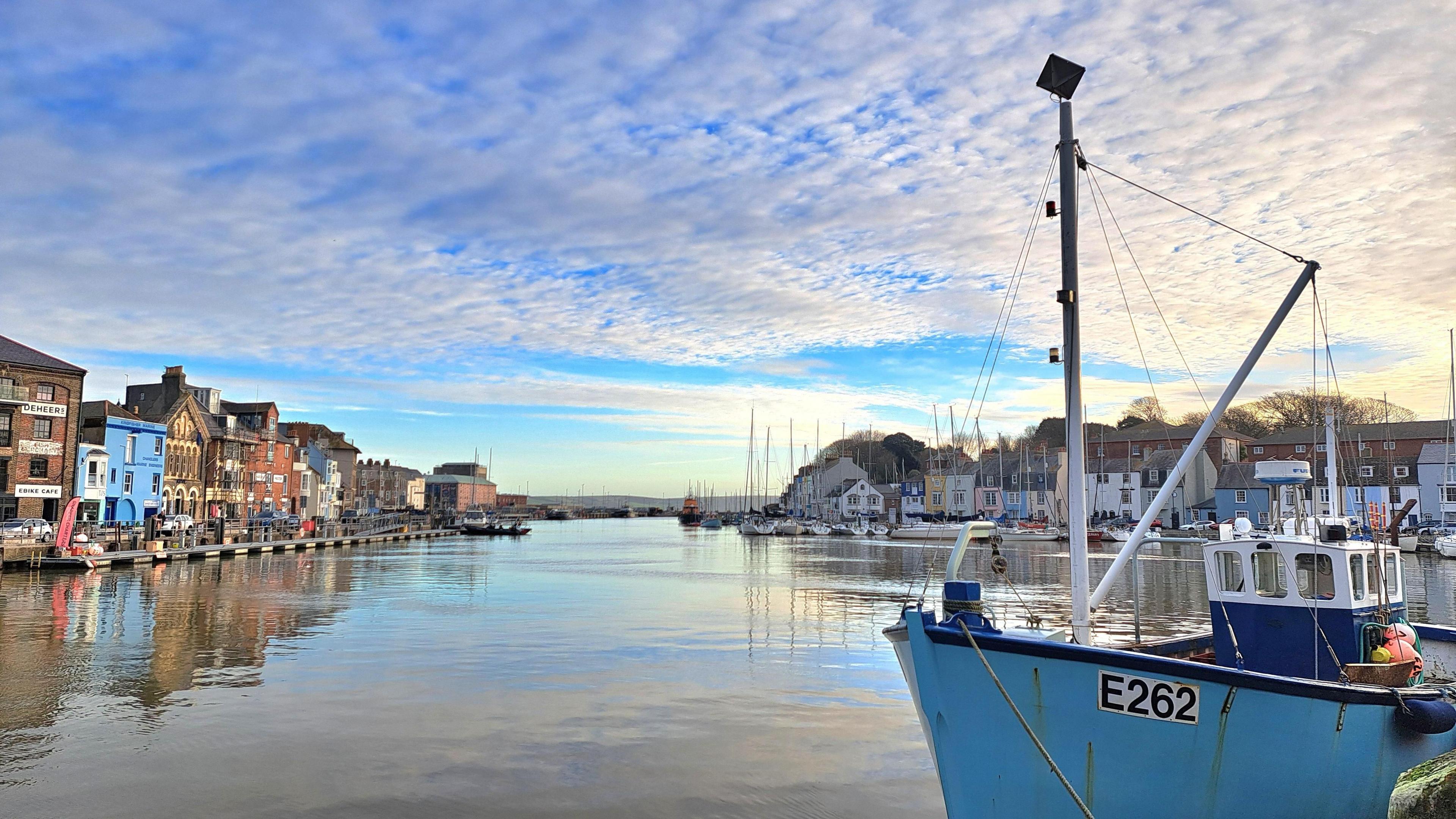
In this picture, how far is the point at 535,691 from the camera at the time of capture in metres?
19.3

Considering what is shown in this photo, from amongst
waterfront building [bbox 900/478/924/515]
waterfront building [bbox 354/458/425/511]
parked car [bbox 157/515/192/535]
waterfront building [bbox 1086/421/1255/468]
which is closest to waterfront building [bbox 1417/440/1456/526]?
waterfront building [bbox 1086/421/1255/468]

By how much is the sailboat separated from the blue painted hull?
2cm

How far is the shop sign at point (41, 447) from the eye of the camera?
5775 cm

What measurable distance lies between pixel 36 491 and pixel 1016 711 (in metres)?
67.6

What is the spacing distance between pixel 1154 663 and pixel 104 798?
1309 cm

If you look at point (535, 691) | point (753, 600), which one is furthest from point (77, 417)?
point (535, 691)

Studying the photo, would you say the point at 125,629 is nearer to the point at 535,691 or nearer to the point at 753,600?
the point at 535,691

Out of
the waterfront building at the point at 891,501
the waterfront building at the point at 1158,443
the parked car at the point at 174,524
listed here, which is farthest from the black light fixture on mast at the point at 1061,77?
the waterfront building at the point at 891,501

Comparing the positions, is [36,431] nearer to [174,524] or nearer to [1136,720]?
[174,524]

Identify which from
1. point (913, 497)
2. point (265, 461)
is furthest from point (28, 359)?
point (913, 497)

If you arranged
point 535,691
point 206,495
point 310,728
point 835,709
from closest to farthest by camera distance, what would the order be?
1. point 310,728
2. point 835,709
3. point 535,691
4. point 206,495

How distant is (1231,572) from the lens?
40.5 ft

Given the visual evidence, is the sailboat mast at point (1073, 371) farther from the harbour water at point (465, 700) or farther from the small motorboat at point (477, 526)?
the small motorboat at point (477, 526)

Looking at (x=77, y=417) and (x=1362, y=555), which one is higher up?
(x=77, y=417)
